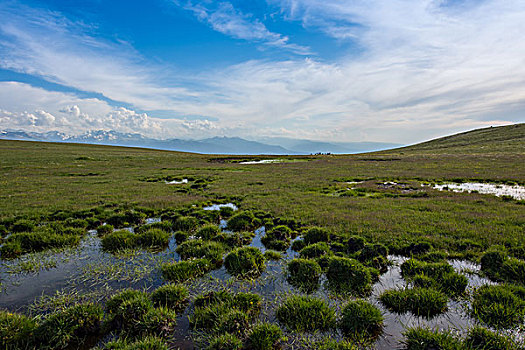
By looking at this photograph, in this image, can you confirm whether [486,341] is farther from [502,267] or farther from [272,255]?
[272,255]

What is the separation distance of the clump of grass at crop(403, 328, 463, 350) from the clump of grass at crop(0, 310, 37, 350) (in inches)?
347

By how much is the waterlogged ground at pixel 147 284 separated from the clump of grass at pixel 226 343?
0.46 meters

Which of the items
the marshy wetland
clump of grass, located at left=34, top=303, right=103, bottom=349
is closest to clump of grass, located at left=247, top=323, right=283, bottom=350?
the marshy wetland

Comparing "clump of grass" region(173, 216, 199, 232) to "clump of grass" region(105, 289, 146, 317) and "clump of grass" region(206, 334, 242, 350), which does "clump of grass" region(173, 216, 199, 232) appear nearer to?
"clump of grass" region(105, 289, 146, 317)

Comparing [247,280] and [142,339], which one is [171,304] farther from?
[247,280]

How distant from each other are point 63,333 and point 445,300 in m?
10.1

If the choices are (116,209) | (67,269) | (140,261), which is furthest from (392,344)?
(116,209)

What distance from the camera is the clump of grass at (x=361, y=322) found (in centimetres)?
576

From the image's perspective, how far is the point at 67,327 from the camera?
5691mm

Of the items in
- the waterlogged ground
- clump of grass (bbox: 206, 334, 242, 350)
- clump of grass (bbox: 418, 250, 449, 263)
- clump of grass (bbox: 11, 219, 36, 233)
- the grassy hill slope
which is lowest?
the waterlogged ground

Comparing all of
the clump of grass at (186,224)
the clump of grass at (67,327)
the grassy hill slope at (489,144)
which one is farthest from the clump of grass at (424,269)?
the grassy hill slope at (489,144)

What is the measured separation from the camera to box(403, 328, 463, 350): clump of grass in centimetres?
507

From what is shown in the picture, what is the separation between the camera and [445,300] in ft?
21.9

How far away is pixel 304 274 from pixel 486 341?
15.4ft
